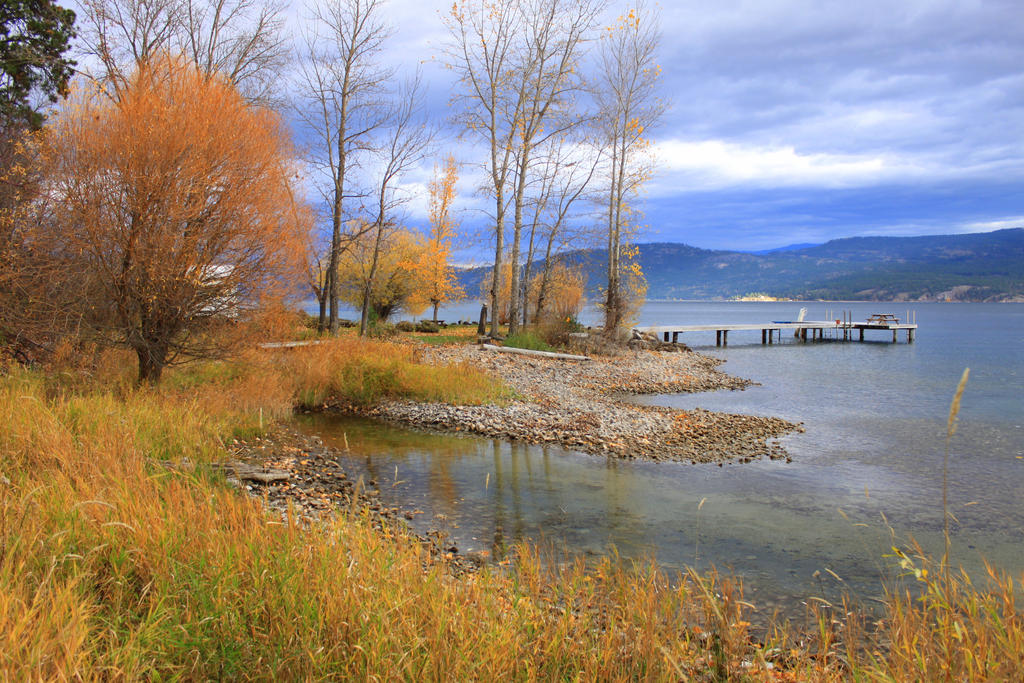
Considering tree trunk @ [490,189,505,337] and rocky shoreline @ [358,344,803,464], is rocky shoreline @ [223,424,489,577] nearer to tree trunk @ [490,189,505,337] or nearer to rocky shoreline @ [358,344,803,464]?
rocky shoreline @ [358,344,803,464]

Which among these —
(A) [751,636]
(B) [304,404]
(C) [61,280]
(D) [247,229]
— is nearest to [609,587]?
(A) [751,636]

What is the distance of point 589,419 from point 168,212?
8410 millimetres

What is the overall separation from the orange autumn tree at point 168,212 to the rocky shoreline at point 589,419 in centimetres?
444

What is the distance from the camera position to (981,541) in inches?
297

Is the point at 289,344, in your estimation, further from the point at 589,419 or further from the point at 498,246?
the point at 498,246

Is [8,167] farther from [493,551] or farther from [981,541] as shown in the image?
[981,541]

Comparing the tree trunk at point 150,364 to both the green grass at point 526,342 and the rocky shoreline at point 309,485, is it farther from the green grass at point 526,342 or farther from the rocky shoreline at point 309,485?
the green grass at point 526,342

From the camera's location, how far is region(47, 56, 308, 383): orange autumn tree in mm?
8945

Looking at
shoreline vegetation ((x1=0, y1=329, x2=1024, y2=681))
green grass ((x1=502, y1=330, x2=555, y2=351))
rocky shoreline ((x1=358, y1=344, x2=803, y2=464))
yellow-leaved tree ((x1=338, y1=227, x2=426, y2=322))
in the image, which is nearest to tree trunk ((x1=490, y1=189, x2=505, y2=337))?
green grass ((x1=502, y1=330, x2=555, y2=351))

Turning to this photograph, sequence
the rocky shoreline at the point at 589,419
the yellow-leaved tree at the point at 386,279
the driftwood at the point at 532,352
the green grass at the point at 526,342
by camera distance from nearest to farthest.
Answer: the rocky shoreline at the point at 589,419 → the driftwood at the point at 532,352 → the green grass at the point at 526,342 → the yellow-leaved tree at the point at 386,279

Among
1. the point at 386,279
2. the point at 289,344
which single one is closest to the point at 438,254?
the point at 386,279

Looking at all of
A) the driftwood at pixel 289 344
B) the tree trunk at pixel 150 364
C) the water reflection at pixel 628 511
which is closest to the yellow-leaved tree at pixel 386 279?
the driftwood at pixel 289 344

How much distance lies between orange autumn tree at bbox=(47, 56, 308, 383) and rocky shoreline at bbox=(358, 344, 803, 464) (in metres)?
4.44

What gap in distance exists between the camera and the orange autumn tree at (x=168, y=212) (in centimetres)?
895
